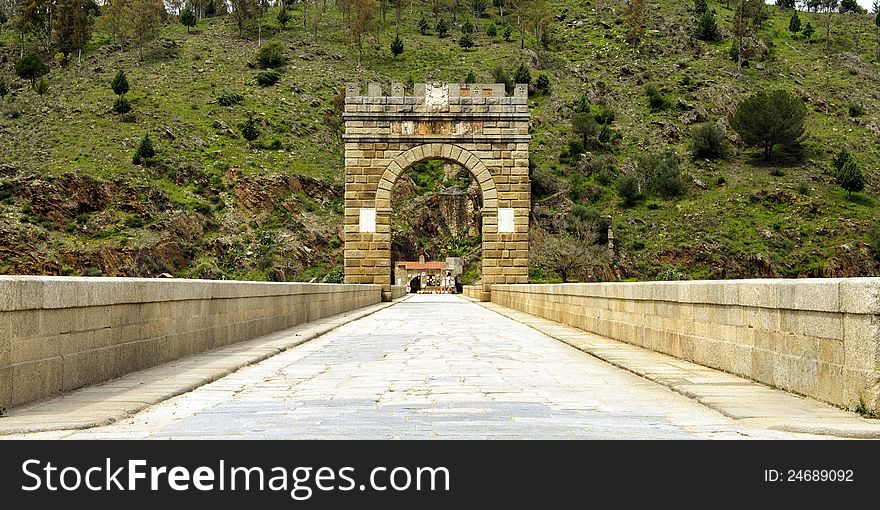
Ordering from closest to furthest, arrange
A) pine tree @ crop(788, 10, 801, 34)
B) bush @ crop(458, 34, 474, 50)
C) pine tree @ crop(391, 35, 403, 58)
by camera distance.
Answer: pine tree @ crop(391, 35, 403, 58) → bush @ crop(458, 34, 474, 50) → pine tree @ crop(788, 10, 801, 34)

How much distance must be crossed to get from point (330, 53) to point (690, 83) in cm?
3571

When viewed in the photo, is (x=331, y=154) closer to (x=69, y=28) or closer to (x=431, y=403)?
(x=69, y=28)

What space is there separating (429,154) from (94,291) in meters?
27.1

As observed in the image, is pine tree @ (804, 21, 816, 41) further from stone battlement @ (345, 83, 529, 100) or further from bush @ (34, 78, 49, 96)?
bush @ (34, 78, 49, 96)

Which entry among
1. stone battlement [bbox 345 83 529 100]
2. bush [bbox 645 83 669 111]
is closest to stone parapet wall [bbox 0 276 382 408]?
stone battlement [bbox 345 83 529 100]

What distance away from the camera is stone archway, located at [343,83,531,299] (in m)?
33.5

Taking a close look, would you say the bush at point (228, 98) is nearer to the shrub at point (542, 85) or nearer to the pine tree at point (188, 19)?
the pine tree at point (188, 19)

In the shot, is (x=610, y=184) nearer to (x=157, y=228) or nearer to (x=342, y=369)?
(x=157, y=228)

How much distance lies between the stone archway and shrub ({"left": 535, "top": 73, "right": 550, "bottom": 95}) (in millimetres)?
50656

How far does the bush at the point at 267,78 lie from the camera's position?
76875 millimetres

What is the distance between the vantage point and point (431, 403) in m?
6.29

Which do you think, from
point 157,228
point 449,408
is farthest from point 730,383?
point 157,228

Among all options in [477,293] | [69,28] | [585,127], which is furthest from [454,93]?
Result: [69,28]

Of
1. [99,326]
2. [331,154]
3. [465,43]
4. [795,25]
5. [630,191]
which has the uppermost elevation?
[795,25]
